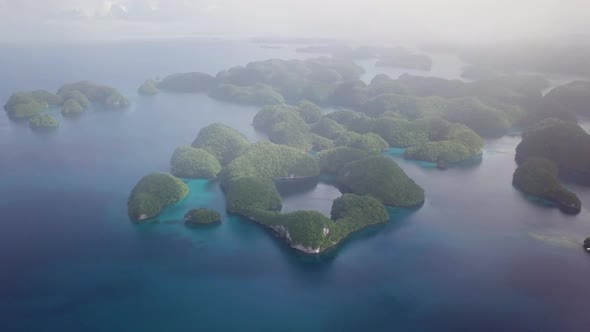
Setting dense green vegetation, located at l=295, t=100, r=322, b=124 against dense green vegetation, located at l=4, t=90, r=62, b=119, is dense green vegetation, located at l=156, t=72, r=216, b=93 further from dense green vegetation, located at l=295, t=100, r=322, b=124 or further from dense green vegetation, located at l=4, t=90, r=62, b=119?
dense green vegetation, located at l=295, t=100, r=322, b=124

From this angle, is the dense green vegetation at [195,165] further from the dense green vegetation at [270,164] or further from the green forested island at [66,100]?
the green forested island at [66,100]

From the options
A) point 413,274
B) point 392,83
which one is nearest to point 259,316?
point 413,274

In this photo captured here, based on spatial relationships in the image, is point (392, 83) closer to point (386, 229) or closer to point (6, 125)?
point (386, 229)

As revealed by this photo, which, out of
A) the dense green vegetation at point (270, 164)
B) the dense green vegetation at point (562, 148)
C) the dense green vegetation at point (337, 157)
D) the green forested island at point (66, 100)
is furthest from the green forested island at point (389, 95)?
the green forested island at point (66, 100)

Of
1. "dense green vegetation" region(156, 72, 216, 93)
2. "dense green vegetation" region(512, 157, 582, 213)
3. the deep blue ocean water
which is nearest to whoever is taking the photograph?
the deep blue ocean water

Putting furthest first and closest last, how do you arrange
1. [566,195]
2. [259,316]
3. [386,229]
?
[566,195] → [386,229] → [259,316]

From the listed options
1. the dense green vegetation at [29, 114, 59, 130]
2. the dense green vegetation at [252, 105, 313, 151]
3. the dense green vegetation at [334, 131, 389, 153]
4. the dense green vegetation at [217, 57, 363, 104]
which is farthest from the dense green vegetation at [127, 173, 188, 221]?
the dense green vegetation at [217, 57, 363, 104]

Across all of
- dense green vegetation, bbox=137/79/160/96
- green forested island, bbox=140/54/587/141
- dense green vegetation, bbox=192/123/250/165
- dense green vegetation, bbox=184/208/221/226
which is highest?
dense green vegetation, bbox=192/123/250/165
